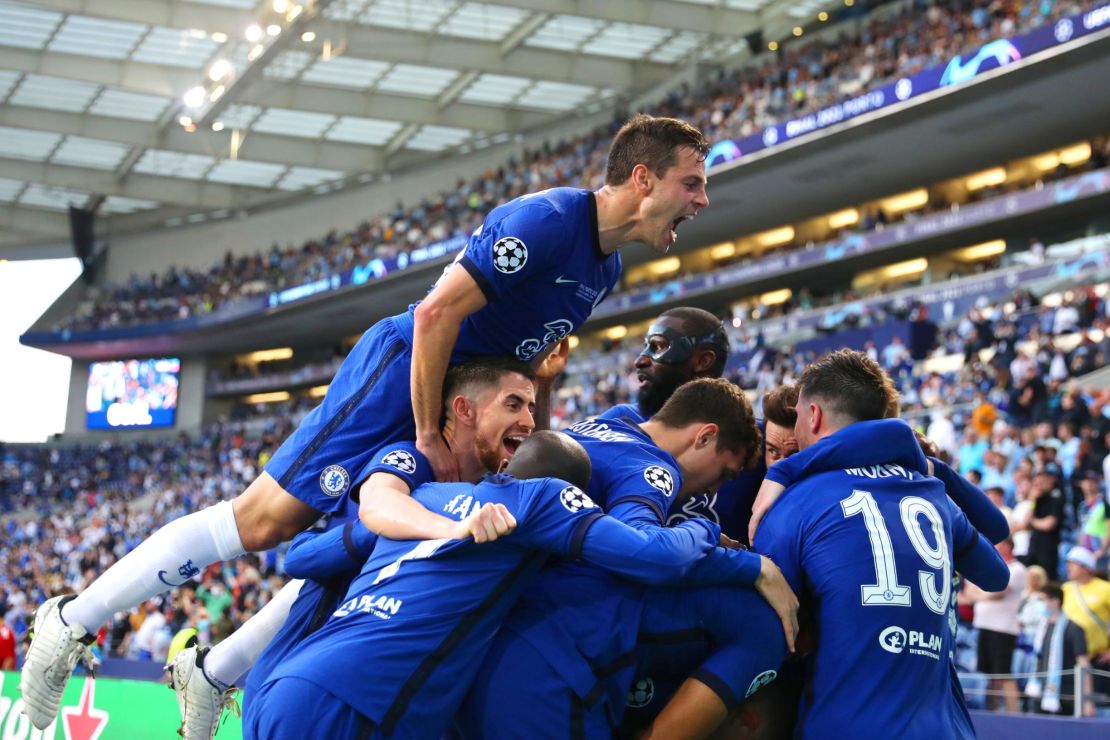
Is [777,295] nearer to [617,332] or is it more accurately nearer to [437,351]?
[617,332]

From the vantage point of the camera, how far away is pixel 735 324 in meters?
28.0

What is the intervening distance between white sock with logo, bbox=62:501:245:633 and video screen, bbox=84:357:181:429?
1718 inches

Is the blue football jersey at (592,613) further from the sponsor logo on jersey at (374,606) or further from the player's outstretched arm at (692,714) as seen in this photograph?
the sponsor logo on jersey at (374,606)

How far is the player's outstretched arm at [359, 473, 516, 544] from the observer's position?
112 inches

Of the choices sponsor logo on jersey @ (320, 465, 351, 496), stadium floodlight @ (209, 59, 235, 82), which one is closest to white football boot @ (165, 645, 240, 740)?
sponsor logo on jersey @ (320, 465, 351, 496)

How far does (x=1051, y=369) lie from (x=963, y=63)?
425 inches

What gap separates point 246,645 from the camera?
178 inches

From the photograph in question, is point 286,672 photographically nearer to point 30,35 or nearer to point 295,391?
point 30,35

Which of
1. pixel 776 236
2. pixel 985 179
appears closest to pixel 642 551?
pixel 985 179

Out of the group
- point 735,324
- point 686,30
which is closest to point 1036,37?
point 735,324

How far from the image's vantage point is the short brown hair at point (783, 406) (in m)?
4.18

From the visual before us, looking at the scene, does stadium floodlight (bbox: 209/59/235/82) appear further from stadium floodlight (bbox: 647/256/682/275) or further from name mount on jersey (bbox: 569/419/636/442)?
name mount on jersey (bbox: 569/419/636/442)

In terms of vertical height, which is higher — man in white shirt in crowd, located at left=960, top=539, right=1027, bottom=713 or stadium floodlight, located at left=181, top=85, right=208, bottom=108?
stadium floodlight, located at left=181, top=85, right=208, bottom=108

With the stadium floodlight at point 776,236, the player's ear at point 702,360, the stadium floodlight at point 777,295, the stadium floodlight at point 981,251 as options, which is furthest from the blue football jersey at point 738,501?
the stadium floodlight at point 776,236
